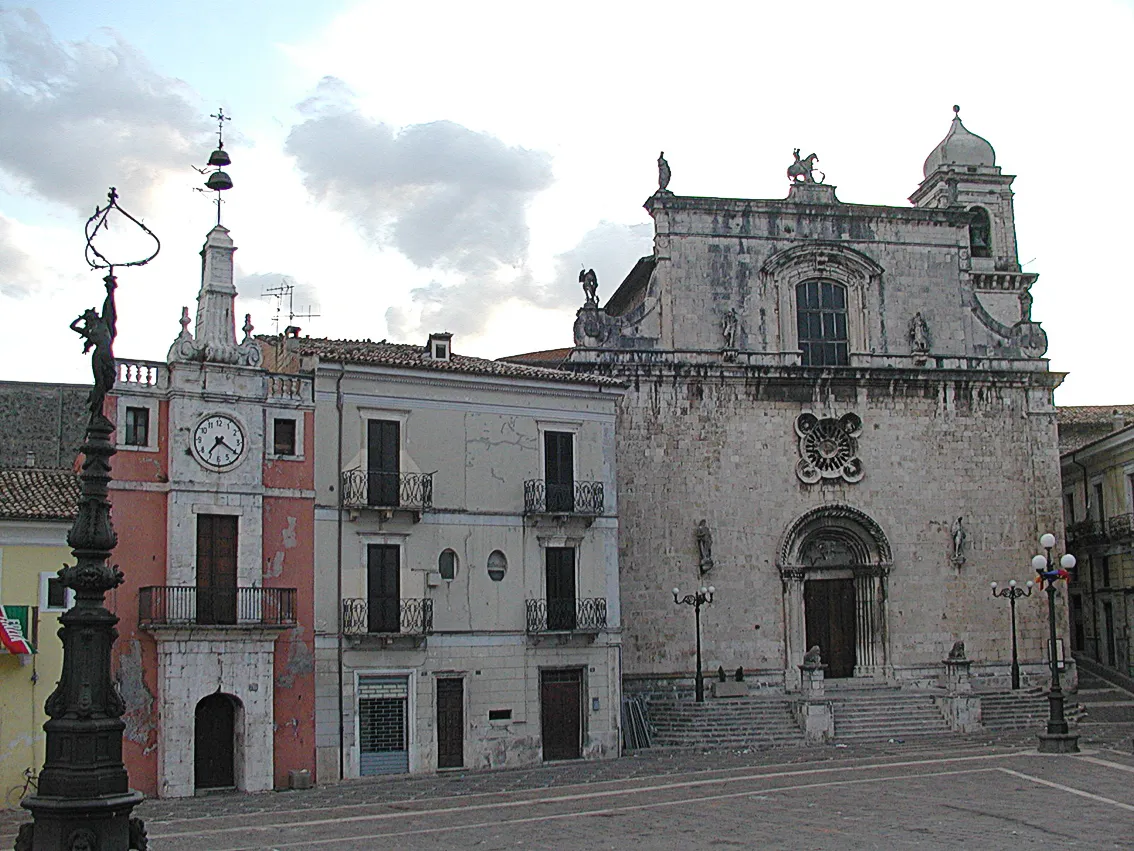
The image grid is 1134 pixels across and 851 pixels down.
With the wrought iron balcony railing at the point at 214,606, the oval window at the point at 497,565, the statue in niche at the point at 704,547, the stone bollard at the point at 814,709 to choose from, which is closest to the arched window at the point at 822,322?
the statue in niche at the point at 704,547

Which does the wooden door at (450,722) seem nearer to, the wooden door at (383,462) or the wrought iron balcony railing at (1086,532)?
the wooden door at (383,462)

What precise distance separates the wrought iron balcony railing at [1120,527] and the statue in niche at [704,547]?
1478 centimetres

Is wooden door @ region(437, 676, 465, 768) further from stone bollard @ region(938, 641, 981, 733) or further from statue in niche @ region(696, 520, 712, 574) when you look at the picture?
stone bollard @ region(938, 641, 981, 733)

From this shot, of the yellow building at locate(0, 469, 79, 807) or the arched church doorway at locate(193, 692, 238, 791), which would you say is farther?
the arched church doorway at locate(193, 692, 238, 791)

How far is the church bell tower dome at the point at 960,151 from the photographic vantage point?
50.2 m

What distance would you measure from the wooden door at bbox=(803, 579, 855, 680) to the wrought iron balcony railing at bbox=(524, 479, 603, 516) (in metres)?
10.0

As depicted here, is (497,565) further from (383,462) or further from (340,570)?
(340,570)

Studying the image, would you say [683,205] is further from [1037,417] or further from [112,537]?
[112,537]

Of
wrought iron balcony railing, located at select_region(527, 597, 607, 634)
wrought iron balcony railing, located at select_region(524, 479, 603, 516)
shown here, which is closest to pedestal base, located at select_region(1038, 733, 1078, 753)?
wrought iron balcony railing, located at select_region(527, 597, 607, 634)

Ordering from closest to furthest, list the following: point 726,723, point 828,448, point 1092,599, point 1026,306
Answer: point 726,723 < point 828,448 < point 1026,306 < point 1092,599

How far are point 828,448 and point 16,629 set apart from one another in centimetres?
2437

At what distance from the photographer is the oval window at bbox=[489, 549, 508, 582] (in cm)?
3319

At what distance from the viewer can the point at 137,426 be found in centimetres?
2920

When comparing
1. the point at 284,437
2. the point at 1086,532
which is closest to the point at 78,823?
the point at 284,437
